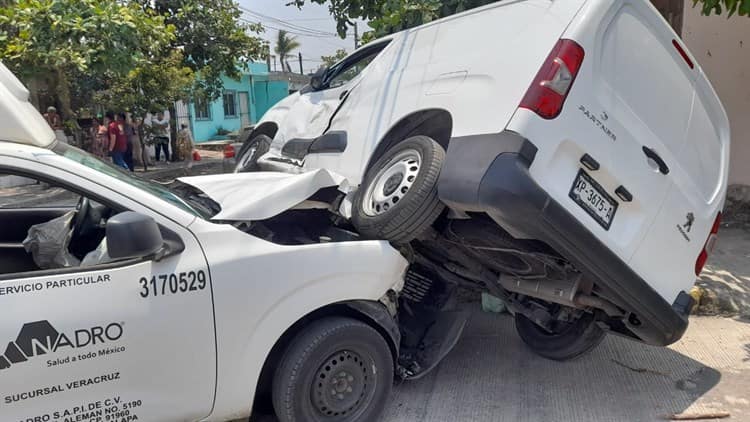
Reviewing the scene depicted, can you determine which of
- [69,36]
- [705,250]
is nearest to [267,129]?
[69,36]

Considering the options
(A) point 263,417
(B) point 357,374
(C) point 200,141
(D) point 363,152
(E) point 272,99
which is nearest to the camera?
(B) point 357,374

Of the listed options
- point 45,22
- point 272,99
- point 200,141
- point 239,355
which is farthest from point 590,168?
point 272,99

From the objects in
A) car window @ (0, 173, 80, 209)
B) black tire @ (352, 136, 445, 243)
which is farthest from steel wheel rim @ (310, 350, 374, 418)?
car window @ (0, 173, 80, 209)

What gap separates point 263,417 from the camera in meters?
3.42

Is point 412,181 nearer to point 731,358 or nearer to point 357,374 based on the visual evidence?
point 357,374

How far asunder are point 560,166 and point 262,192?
1578mm

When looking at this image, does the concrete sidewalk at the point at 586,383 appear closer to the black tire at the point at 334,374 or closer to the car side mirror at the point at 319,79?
the black tire at the point at 334,374

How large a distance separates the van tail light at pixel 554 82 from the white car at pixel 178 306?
107 cm

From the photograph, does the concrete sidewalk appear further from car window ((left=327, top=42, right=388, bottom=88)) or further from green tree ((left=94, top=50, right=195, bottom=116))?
green tree ((left=94, top=50, right=195, bottom=116))

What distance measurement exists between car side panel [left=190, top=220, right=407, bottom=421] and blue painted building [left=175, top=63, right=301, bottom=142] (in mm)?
26086

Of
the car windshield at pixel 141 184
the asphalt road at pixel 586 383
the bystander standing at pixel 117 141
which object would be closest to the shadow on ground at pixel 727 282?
the asphalt road at pixel 586 383

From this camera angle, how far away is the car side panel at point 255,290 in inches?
107

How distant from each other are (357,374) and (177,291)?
108 centimetres

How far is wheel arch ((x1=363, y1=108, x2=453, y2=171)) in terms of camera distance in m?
3.52
